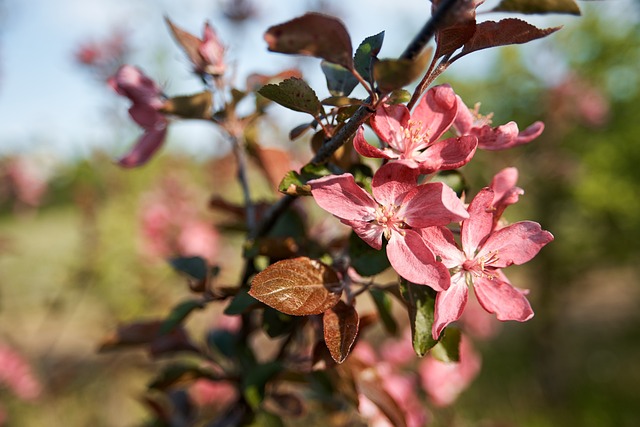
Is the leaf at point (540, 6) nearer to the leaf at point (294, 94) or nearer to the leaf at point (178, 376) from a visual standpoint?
the leaf at point (294, 94)

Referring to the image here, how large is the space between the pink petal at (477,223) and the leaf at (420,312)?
60 millimetres

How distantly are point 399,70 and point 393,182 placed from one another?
122 mm

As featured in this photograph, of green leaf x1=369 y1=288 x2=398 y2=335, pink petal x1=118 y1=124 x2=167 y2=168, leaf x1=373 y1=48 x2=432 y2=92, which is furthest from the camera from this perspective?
pink petal x1=118 y1=124 x2=167 y2=168

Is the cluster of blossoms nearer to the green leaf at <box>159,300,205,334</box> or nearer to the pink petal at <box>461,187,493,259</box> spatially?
the pink petal at <box>461,187,493,259</box>

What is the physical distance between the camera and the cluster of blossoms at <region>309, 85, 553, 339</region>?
48cm

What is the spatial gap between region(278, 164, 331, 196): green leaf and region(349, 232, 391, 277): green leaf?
9cm

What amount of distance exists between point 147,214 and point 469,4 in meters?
2.13

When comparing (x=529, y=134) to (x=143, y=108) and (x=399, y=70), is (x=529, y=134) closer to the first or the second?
(x=399, y=70)

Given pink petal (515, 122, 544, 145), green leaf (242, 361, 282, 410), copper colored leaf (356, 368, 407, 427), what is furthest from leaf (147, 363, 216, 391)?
pink petal (515, 122, 544, 145)

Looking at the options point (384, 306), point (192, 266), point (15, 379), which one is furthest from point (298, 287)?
point (15, 379)

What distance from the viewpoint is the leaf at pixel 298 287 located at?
0.50m

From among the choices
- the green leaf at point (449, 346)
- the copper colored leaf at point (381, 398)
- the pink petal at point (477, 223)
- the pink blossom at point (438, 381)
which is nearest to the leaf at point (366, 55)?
the pink petal at point (477, 223)

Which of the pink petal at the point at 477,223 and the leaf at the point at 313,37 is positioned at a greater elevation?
the leaf at the point at 313,37

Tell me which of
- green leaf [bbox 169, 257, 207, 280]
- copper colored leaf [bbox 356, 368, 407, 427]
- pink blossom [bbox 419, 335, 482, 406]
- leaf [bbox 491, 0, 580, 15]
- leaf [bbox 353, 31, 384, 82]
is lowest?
pink blossom [bbox 419, 335, 482, 406]
